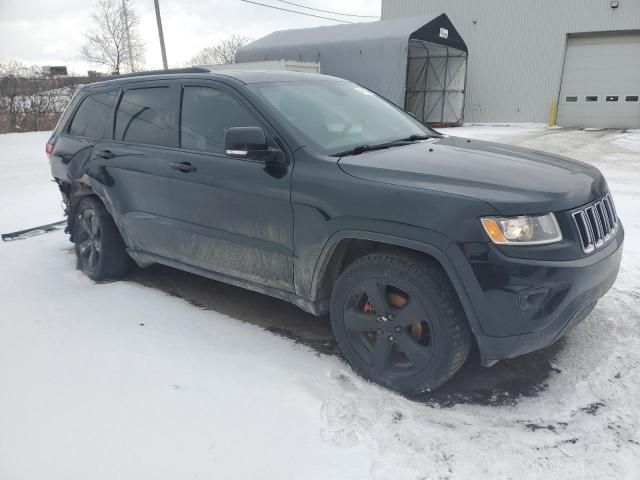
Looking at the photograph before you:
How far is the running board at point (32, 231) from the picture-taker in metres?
5.62

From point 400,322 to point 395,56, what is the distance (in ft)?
55.7

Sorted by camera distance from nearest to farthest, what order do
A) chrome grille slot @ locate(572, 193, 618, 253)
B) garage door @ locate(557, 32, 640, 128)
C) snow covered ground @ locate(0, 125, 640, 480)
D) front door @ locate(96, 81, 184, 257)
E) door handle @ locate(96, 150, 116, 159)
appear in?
snow covered ground @ locate(0, 125, 640, 480) < chrome grille slot @ locate(572, 193, 618, 253) < front door @ locate(96, 81, 184, 257) < door handle @ locate(96, 150, 116, 159) < garage door @ locate(557, 32, 640, 128)

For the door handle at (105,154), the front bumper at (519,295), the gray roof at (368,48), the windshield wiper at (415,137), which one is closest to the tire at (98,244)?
the door handle at (105,154)

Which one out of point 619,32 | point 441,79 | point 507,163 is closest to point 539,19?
point 619,32

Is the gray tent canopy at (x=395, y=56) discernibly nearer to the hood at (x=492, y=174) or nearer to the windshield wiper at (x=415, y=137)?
the windshield wiper at (x=415, y=137)

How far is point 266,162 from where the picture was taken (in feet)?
9.89

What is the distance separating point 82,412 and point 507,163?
2624 millimetres

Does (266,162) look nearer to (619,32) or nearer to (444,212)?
(444,212)

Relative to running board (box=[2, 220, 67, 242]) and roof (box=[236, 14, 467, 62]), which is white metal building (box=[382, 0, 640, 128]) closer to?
roof (box=[236, 14, 467, 62])

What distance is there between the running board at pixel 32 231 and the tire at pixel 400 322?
14.7 ft

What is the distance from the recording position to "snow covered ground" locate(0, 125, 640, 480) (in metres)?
2.22

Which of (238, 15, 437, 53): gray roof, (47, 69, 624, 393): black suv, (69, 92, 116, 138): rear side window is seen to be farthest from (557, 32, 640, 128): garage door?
(69, 92, 116, 138): rear side window

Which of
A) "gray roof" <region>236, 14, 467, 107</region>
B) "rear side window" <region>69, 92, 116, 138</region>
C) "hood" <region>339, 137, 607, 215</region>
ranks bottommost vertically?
"hood" <region>339, 137, 607, 215</region>

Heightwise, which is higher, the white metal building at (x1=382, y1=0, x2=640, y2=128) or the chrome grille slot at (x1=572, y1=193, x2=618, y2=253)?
the white metal building at (x1=382, y1=0, x2=640, y2=128)
